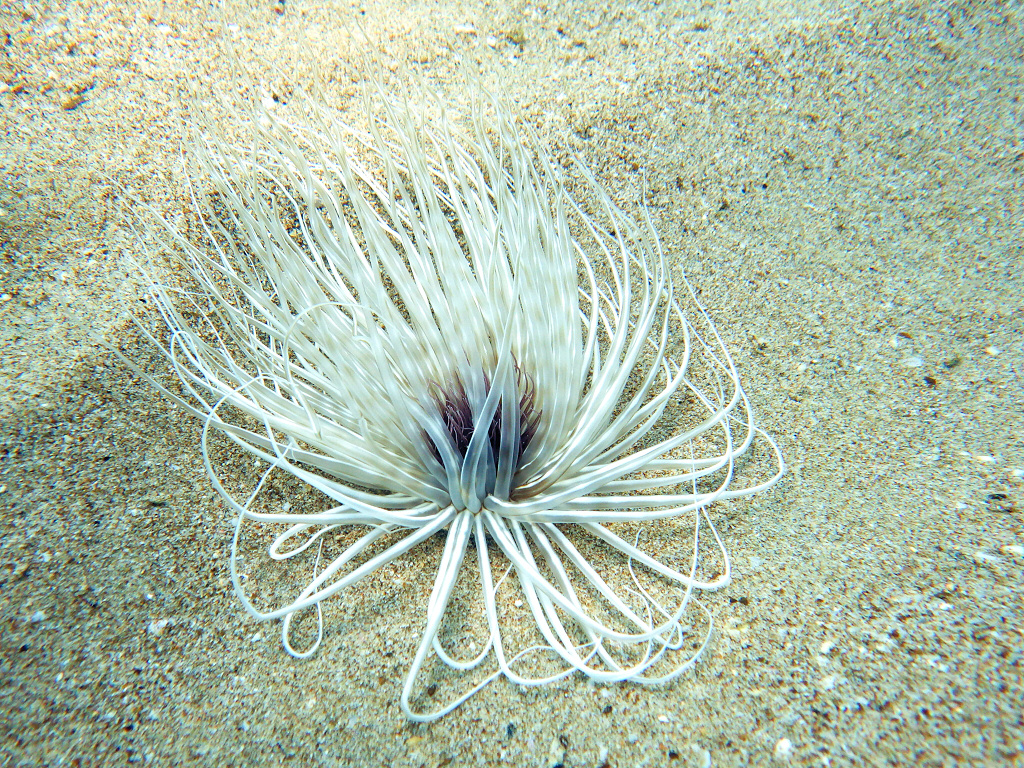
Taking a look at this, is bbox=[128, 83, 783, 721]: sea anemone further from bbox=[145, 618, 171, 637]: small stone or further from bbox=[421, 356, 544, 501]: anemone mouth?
bbox=[145, 618, 171, 637]: small stone

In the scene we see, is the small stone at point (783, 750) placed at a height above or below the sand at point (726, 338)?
below

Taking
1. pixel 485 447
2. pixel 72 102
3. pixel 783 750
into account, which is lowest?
pixel 783 750

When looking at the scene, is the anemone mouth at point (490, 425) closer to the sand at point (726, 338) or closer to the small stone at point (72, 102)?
the sand at point (726, 338)

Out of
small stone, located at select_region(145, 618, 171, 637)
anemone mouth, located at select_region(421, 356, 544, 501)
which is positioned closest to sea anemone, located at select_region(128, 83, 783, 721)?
anemone mouth, located at select_region(421, 356, 544, 501)

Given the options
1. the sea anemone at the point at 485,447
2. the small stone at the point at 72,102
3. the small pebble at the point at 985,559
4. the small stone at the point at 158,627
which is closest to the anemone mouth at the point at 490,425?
the sea anemone at the point at 485,447

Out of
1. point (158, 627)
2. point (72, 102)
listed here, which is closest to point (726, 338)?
point (158, 627)

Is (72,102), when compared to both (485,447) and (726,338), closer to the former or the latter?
(485,447)
